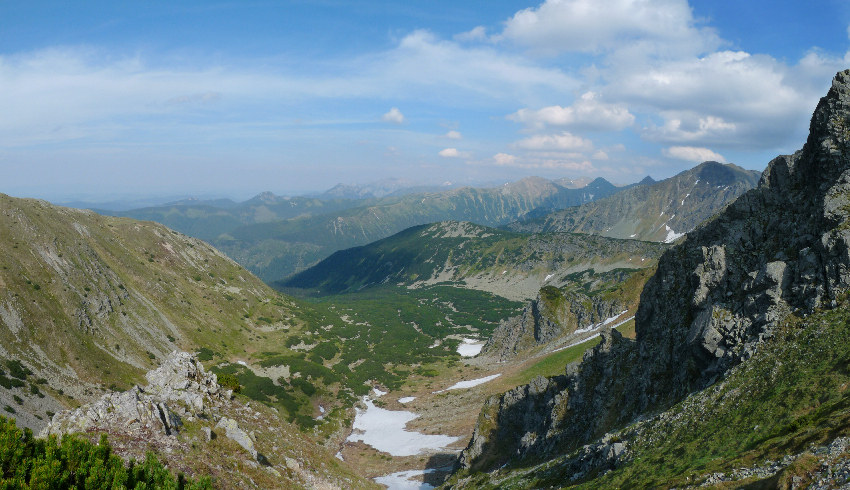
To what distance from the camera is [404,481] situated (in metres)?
63.5

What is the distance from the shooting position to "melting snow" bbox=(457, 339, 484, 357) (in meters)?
165

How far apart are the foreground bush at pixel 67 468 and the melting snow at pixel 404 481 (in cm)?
4565

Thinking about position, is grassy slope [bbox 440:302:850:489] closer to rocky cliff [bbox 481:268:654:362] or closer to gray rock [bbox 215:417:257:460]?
gray rock [bbox 215:417:257:460]

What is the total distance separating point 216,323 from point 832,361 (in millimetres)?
137556

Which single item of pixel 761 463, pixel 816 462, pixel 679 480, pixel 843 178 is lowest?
pixel 679 480

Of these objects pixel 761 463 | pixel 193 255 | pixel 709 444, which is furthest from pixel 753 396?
pixel 193 255

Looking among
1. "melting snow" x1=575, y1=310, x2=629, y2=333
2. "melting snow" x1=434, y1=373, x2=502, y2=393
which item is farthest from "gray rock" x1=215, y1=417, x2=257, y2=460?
"melting snow" x1=575, y1=310, x2=629, y2=333

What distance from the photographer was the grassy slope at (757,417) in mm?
21875

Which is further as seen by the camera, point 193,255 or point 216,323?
point 193,255

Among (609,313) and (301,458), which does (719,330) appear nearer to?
(301,458)

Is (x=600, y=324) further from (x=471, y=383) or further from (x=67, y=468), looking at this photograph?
(x=67, y=468)

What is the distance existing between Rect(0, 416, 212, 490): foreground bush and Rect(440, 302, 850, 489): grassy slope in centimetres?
2607

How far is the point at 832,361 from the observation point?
995 inches

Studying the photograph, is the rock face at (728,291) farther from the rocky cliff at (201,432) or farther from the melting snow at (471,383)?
the melting snow at (471,383)
